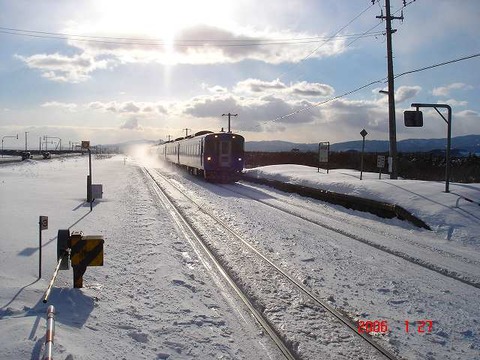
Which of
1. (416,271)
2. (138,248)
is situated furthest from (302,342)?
(138,248)

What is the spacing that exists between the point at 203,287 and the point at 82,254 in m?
1.79

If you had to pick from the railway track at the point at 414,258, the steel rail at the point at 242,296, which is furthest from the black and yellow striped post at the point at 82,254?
the railway track at the point at 414,258

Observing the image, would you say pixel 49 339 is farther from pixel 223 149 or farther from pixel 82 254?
pixel 223 149

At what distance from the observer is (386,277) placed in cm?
720

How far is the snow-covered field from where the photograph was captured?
4.57m

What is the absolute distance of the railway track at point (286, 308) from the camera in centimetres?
467

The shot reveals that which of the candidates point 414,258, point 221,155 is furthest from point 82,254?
point 221,155

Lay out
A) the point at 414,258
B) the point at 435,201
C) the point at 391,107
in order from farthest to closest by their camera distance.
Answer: the point at 391,107 < the point at 435,201 < the point at 414,258

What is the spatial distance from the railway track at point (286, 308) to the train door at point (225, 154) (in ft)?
63.0

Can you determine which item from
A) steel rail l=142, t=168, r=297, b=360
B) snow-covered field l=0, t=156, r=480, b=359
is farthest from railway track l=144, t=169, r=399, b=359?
snow-covered field l=0, t=156, r=480, b=359

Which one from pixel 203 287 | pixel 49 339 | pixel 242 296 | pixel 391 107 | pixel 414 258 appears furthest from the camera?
pixel 391 107

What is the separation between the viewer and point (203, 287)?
21.7ft

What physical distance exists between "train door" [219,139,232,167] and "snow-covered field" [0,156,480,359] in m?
15.4

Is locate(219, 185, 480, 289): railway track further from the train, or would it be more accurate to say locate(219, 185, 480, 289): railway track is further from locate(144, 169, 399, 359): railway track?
the train
